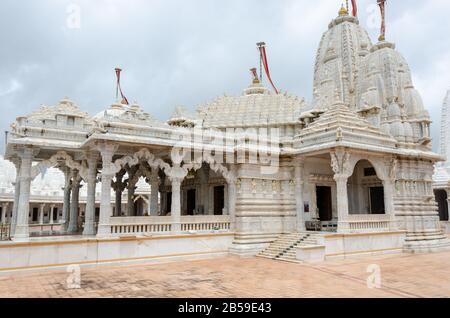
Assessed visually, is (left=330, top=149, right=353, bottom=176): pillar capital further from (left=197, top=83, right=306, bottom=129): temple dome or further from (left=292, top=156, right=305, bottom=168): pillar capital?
(left=197, top=83, right=306, bottom=129): temple dome

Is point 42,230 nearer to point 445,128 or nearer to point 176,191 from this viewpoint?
point 176,191

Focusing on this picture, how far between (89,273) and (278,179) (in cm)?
995

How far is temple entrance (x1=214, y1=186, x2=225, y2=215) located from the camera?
67.6 feet

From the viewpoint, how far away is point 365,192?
68.9 ft

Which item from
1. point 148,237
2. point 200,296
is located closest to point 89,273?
point 148,237

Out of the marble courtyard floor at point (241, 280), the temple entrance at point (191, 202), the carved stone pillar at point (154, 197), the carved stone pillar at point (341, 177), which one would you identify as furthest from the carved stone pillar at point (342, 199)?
the temple entrance at point (191, 202)

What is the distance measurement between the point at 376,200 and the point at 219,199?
8.82m

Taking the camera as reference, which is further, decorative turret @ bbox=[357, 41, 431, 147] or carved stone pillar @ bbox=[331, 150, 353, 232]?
decorative turret @ bbox=[357, 41, 431, 147]

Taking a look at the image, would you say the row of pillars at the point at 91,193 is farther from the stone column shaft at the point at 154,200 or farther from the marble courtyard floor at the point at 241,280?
the marble courtyard floor at the point at 241,280

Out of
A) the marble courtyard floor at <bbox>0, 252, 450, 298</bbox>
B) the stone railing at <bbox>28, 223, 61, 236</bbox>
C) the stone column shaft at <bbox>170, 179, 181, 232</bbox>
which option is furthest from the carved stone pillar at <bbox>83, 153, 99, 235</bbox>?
the stone railing at <bbox>28, 223, 61, 236</bbox>

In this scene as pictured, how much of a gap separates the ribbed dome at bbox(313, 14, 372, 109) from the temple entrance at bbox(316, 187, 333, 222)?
5.69 meters

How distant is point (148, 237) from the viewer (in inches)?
576

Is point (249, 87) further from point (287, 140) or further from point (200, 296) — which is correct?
point (200, 296)

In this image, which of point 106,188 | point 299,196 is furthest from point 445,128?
point 106,188
